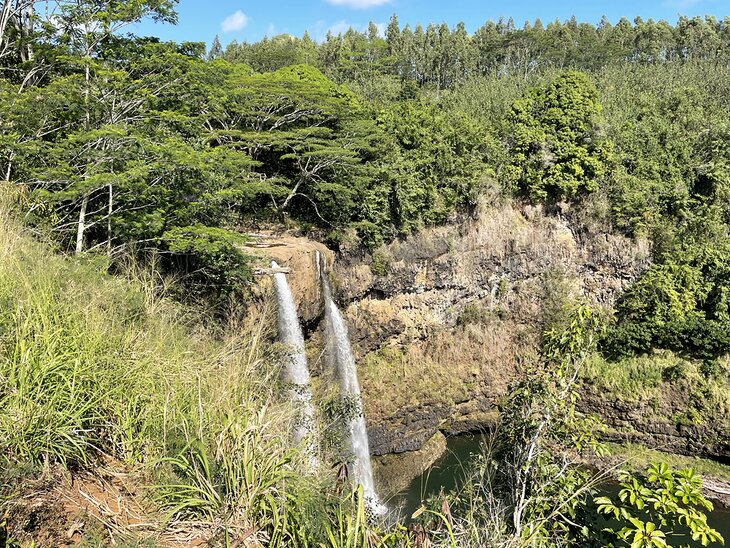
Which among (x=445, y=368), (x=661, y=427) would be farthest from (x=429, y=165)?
(x=661, y=427)

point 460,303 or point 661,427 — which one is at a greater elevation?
point 460,303

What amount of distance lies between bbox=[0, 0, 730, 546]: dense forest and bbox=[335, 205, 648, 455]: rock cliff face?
28.9 inches

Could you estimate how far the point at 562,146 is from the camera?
54.4 feet

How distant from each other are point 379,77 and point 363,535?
32.8 meters

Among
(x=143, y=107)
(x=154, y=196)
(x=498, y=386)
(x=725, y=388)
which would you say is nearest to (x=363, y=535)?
(x=154, y=196)

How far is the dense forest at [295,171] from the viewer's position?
14.1ft

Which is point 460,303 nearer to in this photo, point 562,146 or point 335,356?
point 335,356

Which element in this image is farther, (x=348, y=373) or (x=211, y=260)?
(x=348, y=373)

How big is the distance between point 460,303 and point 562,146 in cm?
Answer: 659

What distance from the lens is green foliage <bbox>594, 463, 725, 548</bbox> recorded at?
2.51m

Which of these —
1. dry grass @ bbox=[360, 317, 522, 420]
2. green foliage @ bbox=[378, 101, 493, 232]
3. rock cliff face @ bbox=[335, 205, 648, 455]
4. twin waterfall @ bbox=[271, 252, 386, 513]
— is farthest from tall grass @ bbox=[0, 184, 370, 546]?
green foliage @ bbox=[378, 101, 493, 232]

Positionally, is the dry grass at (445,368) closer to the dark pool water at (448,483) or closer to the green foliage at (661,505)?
the dark pool water at (448,483)

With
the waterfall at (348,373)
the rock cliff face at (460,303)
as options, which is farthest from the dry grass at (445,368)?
the waterfall at (348,373)

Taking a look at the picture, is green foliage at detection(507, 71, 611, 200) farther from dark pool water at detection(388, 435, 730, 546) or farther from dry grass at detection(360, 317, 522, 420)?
dark pool water at detection(388, 435, 730, 546)
